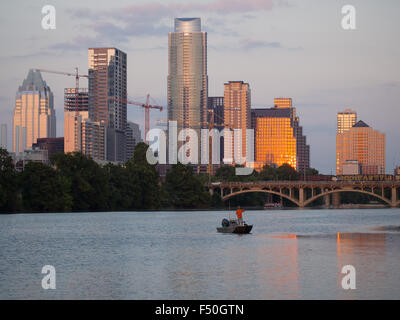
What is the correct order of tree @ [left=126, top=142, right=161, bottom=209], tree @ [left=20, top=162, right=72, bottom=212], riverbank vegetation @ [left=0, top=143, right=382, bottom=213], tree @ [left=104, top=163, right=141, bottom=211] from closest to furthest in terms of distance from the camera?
riverbank vegetation @ [left=0, top=143, right=382, bottom=213]
tree @ [left=20, top=162, right=72, bottom=212]
tree @ [left=104, top=163, right=141, bottom=211]
tree @ [left=126, top=142, right=161, bottom=209]

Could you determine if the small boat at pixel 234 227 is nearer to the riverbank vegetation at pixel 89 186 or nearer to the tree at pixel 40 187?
the riverbank vegetation at pixel 89 186

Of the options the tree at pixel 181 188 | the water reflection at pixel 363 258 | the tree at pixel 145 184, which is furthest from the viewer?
the tree at pixel 181 188

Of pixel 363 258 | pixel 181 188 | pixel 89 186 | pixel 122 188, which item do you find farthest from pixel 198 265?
pixel 181 188

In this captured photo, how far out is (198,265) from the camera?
176 feet

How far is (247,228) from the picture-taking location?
285 ft

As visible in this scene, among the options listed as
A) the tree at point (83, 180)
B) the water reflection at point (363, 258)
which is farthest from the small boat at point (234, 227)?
the tree at point (83, 180)

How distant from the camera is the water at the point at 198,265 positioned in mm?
40000

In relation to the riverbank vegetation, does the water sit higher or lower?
lower

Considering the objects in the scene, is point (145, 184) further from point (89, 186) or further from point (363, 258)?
point (363, 258)

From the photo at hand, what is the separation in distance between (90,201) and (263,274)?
118172 millimetres

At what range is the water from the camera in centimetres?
4000

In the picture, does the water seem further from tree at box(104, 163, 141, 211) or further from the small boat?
tree at box(104, 163, 141, 211)

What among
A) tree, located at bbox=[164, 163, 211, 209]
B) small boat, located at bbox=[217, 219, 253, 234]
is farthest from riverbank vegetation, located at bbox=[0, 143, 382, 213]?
small boat, located at bbox=[217, 219, 253, 234]
